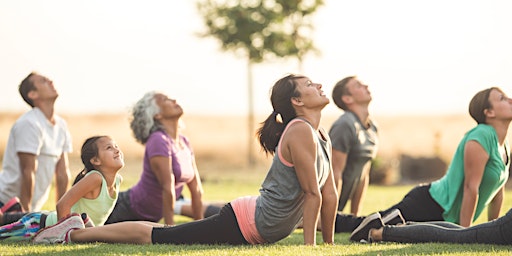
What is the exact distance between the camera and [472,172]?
867 centimetres

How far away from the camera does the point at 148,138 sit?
32.1 ft

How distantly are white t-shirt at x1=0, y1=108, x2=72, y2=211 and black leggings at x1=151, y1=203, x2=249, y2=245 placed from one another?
3403 millimetres

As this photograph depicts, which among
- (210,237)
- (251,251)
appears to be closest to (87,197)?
(210,237)

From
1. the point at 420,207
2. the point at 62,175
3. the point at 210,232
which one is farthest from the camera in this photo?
the point at 62,175

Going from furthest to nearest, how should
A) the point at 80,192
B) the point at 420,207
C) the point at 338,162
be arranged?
1. the point at 338,162
2. the point at 420,207
3. the point at 80,192

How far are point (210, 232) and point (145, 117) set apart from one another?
9.41ft

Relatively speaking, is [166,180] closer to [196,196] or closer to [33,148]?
[196,196]

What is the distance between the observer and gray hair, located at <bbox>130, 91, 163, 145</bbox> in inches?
384

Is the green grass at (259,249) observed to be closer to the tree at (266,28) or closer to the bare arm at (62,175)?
the bare arm at (62,175)

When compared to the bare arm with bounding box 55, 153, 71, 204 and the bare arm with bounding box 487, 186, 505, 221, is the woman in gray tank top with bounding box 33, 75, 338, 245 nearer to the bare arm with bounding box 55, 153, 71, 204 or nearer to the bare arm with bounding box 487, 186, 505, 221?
the bare arm with bounding box 487, 186, 505, 221

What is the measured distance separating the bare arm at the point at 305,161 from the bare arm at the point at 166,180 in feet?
9.30

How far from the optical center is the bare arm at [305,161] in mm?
6965

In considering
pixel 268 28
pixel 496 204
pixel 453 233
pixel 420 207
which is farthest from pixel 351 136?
pixel 268 28

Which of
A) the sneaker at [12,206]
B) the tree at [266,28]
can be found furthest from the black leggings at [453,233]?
the tree at [266,28]
